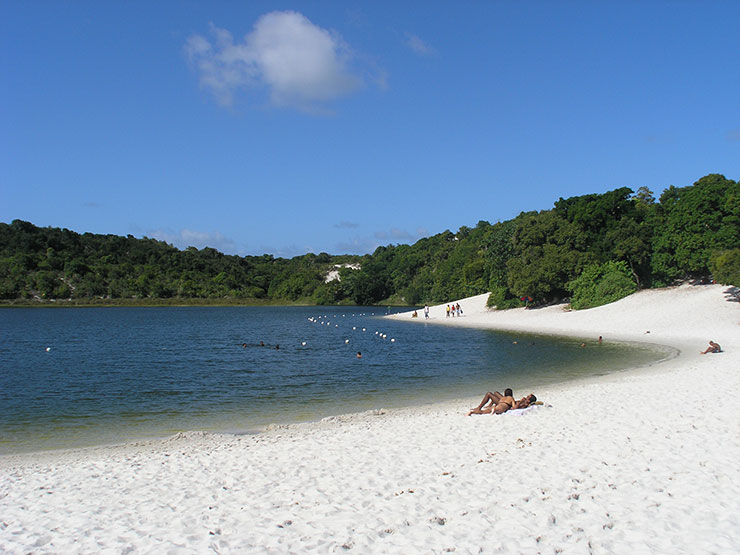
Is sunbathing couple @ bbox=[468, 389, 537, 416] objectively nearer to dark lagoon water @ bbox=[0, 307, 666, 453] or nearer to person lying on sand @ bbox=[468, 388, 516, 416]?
person lying on sand @ bbox=[468, 388, 516, 416]

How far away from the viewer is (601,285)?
184 feet

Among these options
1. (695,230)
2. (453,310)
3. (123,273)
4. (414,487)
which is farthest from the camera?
(123,273)

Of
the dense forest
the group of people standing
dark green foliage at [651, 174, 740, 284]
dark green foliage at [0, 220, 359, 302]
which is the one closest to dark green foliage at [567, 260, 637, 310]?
the dense forest

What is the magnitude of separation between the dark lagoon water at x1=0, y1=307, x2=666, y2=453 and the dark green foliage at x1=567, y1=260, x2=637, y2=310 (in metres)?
17.5

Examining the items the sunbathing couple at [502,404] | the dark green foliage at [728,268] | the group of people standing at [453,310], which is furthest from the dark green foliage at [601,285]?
the sunbathing couple at [502,404]

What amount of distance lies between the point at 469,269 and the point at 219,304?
3150 inches

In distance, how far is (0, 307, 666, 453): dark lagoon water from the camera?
15953 mm

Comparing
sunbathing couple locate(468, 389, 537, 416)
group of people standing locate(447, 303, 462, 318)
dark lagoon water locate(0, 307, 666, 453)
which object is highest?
group of people standing locate(447, 303, 462, 318)

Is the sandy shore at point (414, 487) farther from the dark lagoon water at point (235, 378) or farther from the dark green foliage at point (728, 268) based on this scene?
the dark green foliage at point (728, 268)

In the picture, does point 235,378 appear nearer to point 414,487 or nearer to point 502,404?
point 502,404

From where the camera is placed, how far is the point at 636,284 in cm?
5744

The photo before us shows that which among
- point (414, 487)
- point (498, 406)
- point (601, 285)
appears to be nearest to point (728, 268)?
point (601, 285)

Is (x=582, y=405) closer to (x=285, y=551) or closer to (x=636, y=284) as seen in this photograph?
(x=285, y=551)

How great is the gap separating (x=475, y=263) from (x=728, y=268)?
64229mm
